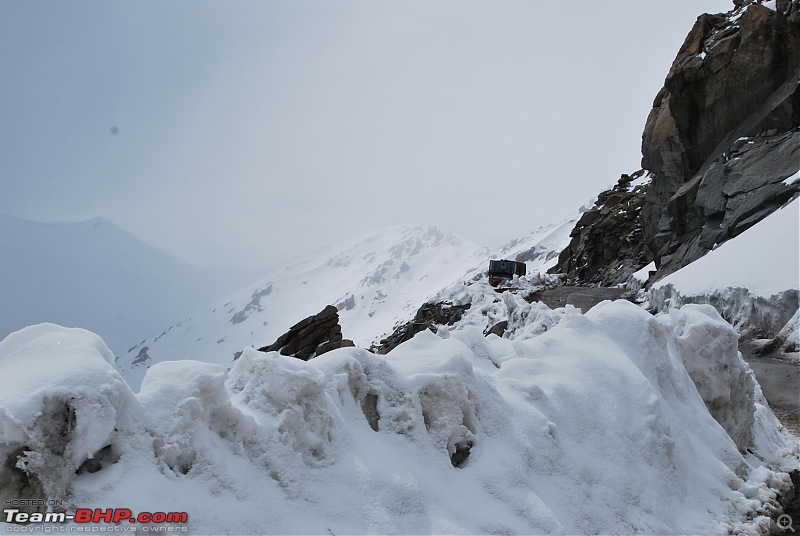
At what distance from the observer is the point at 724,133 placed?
38031 millimetres

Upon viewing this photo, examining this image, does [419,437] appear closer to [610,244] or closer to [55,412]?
[55,412]

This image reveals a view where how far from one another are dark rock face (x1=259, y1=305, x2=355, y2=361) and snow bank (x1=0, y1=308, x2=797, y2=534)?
64.2 ft

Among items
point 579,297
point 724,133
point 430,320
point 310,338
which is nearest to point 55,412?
point 310,338

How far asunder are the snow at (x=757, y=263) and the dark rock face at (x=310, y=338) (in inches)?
678

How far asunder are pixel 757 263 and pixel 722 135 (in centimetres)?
2100

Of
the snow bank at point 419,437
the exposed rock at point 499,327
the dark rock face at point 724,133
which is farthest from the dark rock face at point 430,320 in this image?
the snow bank at point 419,437

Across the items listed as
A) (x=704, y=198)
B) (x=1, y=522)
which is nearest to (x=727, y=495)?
(x=1, y=522)

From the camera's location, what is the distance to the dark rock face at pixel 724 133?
30688 millimetres

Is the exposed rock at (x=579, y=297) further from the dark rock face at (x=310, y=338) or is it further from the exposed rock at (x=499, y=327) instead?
the dark rock face at (x=310, y=338)

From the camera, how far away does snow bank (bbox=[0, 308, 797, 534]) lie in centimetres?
465

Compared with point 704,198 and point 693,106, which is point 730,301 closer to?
point 704,198

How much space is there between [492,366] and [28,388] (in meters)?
6.77

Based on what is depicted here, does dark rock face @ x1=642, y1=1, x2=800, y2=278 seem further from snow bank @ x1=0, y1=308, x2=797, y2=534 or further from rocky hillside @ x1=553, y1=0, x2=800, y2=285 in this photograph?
snow bank @ x1=0, y1=308, x2=797, y2=534

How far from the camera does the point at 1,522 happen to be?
409 cm
